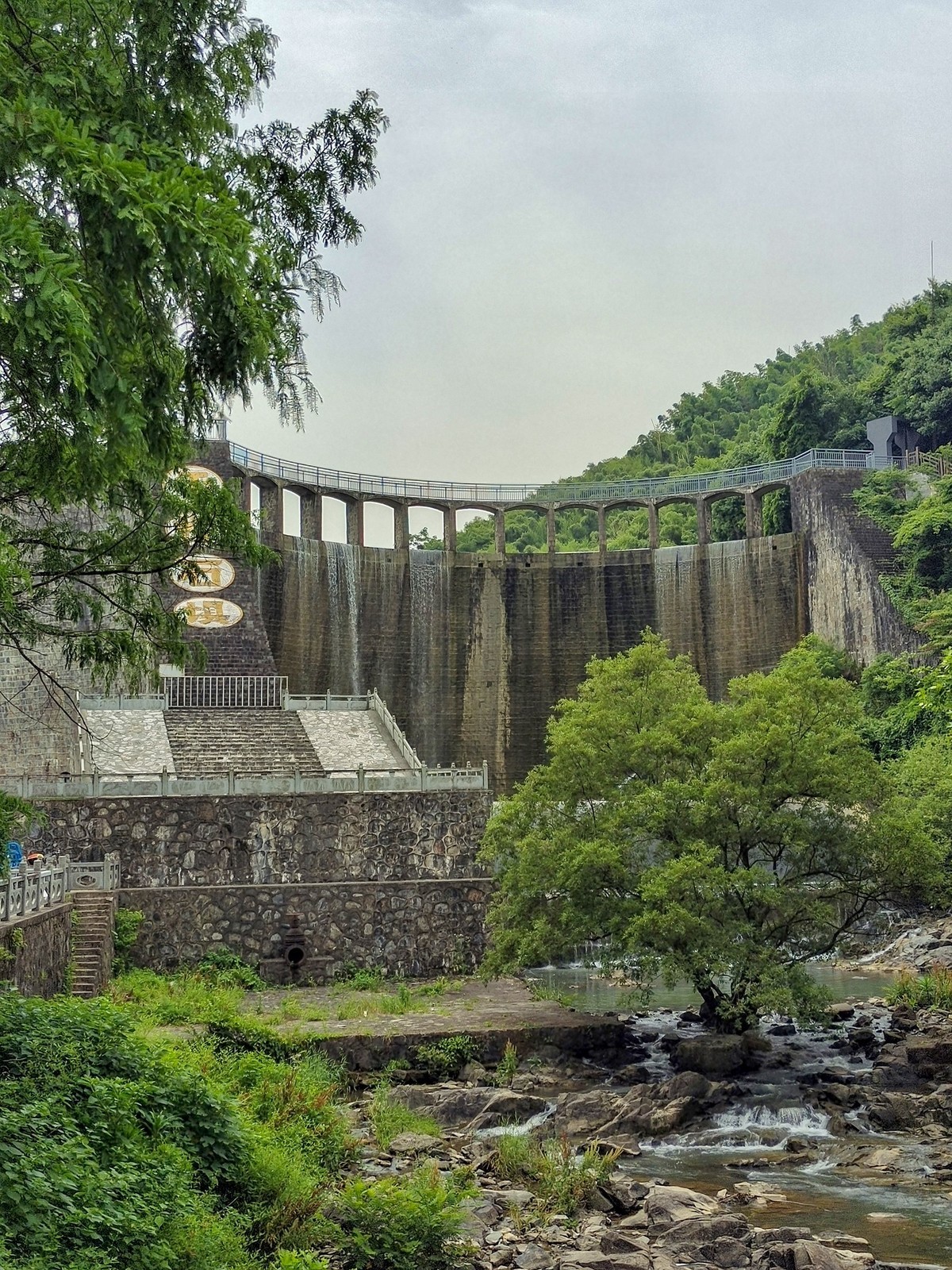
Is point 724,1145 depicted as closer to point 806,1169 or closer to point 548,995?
point 806,1169

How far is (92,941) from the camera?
18.3 m

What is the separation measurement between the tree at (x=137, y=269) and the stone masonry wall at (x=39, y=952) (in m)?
3.96

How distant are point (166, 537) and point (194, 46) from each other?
138 inches

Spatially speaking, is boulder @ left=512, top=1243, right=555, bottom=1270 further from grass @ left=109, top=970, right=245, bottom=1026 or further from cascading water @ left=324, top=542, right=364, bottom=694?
cascading water @ left=324, top=542, right=364, bottom=694

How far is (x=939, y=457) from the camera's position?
40250 millimetres

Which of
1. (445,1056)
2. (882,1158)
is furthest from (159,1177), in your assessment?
(445,1056)

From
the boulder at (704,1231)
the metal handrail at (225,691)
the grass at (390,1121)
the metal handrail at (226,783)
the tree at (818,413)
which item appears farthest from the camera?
the tree at (818,413)

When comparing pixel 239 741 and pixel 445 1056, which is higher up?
pixel 239 741

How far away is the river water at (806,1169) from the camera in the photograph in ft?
38.2

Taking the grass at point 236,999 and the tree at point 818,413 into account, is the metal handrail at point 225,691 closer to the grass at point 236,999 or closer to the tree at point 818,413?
the grass at point 236,999

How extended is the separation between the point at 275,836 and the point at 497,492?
72.2 feet

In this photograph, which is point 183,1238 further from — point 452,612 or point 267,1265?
point 452,612

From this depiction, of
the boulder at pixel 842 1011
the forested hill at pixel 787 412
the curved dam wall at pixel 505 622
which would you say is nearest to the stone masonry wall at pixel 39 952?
the boulder at pixel 842 1011

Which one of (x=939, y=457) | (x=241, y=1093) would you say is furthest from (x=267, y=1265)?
(x=939, y=457)
